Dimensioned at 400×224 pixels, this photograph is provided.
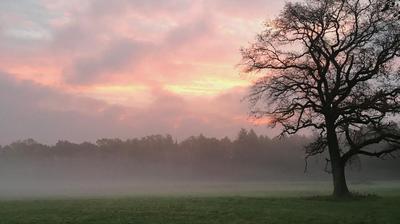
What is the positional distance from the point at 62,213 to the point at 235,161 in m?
172

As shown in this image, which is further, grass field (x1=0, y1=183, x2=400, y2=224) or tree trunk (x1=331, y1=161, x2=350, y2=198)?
tree trunk (x1=331, y1=161, x2=350, y2=198)

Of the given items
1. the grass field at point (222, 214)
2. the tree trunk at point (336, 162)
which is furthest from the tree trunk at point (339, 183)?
the grass field at point (222, 214)

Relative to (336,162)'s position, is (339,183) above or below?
below

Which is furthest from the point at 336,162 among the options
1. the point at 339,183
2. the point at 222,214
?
the point at 222,214

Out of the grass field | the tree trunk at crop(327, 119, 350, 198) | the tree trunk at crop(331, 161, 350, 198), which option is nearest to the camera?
the grass field

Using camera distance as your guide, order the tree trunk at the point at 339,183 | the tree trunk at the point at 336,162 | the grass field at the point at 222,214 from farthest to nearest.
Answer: the tree trunk at the point at 336,162 → the tree trunk at the point at 339,183 → the grass field at the point at 222,214

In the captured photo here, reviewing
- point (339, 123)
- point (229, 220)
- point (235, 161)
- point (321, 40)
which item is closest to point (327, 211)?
point (229, 220)

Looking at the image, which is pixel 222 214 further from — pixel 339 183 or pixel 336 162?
pixel 336 162

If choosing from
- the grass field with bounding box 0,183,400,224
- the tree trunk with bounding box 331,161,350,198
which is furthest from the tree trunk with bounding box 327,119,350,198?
the grass field with bounding box 0,183,400,224

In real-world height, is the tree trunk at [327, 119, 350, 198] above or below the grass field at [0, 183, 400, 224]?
above

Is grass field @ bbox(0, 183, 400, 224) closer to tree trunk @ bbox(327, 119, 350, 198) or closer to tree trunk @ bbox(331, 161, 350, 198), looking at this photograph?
tree trunk @ bbox(331, 161, 350, 198)

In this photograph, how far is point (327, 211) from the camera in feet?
93.9

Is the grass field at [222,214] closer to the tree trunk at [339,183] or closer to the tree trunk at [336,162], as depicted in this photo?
the tree trunk at [339,183]

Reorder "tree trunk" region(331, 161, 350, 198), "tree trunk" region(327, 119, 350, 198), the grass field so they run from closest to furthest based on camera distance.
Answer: the grass field, "tree trunk" region(331, 161, 350, 198), "tree trunk" region(327, 119, 350, 198)
